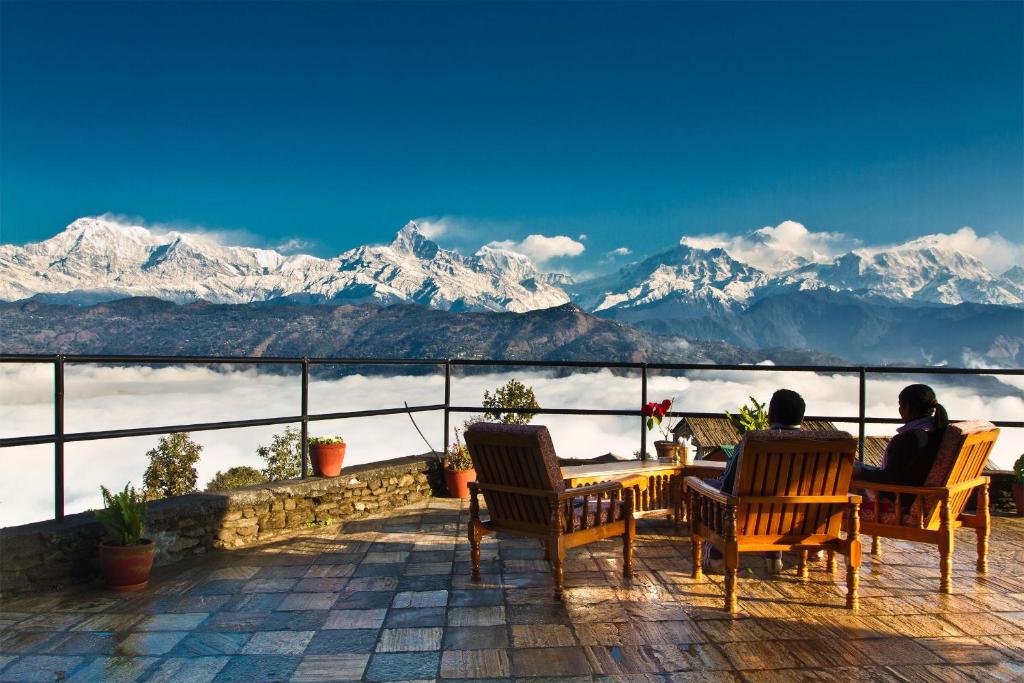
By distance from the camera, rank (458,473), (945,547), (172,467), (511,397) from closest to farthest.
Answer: (945,547), (458,473), (511,397), (172,467)

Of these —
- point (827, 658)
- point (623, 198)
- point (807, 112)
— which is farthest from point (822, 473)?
point (623, 198)

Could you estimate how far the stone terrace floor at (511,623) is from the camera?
8.97ft

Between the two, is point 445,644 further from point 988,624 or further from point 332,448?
point 332,448

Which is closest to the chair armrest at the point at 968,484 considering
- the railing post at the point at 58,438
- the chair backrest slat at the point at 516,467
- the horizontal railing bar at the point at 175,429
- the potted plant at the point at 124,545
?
the chair backrest slat at the point at 516,467

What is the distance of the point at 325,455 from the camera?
5.46 meters

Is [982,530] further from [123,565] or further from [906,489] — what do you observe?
[123,565]

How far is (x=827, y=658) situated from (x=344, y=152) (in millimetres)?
137169

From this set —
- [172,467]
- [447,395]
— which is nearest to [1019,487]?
[447,395]

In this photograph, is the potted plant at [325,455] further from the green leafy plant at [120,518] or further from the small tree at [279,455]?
the small tree at [279,455]

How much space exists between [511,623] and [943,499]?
7.37ft

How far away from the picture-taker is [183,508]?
14.4ft

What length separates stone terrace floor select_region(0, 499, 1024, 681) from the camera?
273 cm

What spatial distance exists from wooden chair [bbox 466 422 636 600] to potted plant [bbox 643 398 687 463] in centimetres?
142

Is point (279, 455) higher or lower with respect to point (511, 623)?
lower
